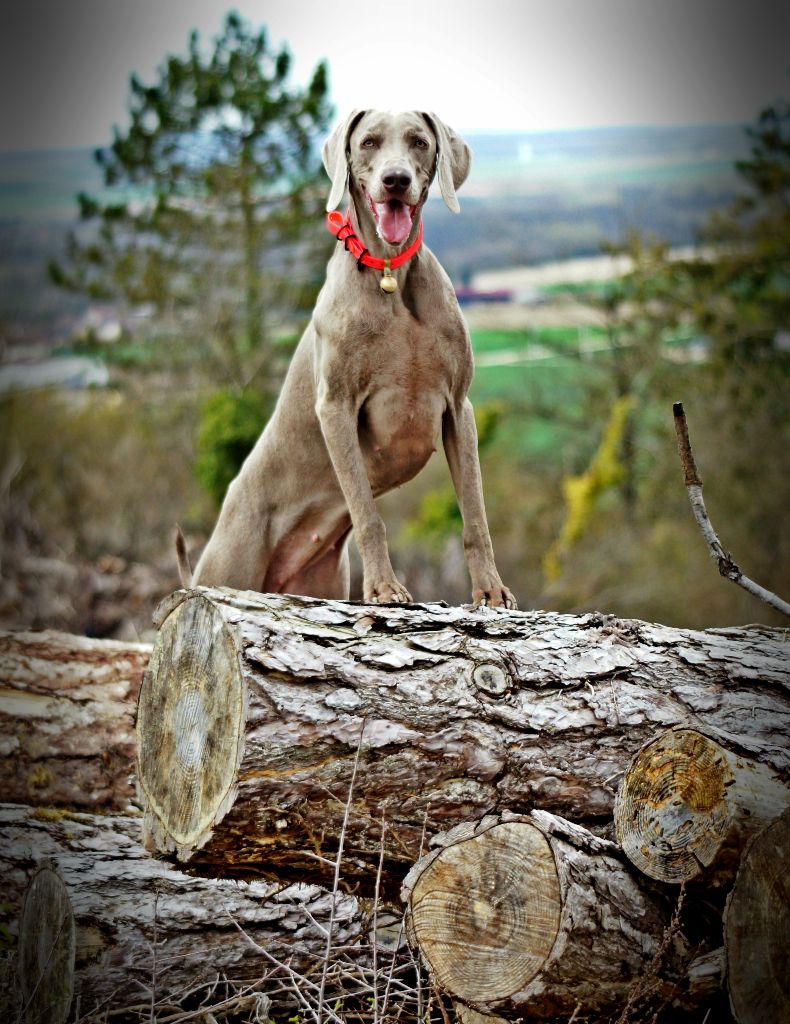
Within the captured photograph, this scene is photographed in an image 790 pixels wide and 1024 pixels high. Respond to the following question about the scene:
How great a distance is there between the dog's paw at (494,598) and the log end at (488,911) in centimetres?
131

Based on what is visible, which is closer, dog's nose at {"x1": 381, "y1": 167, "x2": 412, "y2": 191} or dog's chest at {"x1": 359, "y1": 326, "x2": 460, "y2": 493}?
dog's nose at {"x1": 381, "y1": 167, "x2": 412, "y2": 191}

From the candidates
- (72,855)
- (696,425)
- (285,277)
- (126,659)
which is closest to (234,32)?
(285,277)

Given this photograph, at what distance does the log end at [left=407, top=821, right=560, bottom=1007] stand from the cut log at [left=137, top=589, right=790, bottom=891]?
19cm

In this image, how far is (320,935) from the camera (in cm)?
429

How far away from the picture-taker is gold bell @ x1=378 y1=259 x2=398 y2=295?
4.45 metres

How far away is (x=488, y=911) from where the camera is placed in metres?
3.14

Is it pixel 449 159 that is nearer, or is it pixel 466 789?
pixel 466 789

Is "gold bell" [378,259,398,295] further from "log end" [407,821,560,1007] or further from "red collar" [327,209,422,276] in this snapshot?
"log end" [407,821,560,1007]

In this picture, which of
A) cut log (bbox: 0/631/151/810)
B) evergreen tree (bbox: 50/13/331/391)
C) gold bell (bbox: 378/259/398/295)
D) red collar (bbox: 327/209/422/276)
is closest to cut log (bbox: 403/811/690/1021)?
gold bell (bbox: 378/259/398/295)

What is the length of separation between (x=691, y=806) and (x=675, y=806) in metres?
0.05

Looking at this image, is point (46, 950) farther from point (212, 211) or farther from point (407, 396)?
point (212, 211)

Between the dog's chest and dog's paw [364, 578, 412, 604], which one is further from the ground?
the dog's chest

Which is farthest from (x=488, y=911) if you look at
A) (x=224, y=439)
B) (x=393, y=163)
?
(x=224, y=439)

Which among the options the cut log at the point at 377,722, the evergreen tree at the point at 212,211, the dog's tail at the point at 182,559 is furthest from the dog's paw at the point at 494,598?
the evergreen tree at the point at 212,211
